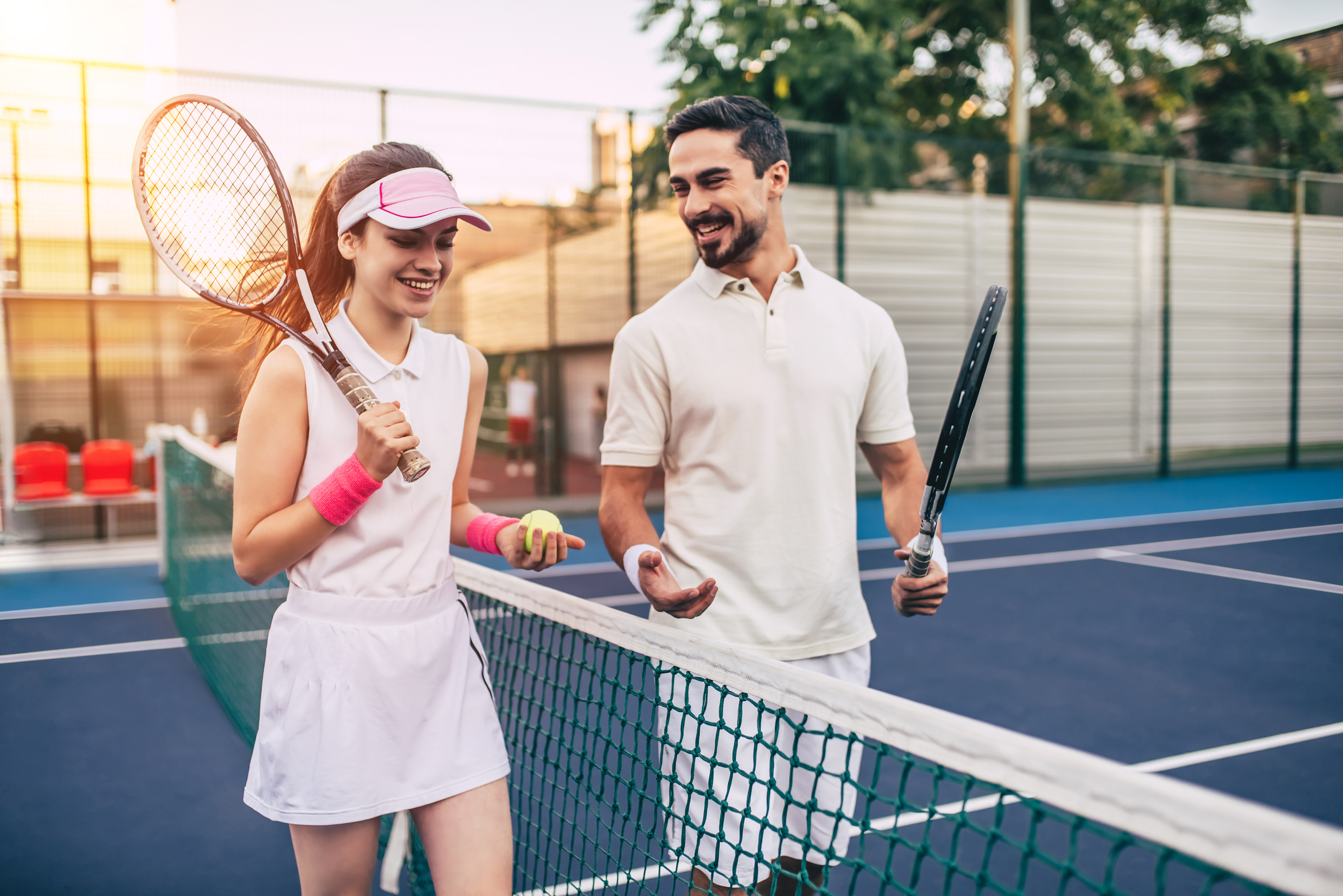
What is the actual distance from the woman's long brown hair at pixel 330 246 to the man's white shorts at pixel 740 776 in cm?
90

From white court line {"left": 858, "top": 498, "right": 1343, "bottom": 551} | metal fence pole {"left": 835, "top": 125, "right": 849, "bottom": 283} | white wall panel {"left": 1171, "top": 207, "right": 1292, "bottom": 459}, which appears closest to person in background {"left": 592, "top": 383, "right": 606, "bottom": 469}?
metal fence pole {"left": 835, "top": 125, "right": 849, "bottom": 283}

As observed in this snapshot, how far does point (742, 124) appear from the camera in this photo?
6.72 ft

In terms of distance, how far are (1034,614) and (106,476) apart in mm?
7441

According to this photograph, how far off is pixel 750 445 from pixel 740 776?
2.15ft

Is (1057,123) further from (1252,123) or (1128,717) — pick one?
(1128,717)

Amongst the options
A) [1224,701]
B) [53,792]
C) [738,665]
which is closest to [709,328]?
[738,665]

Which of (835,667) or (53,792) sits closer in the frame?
(835,667)

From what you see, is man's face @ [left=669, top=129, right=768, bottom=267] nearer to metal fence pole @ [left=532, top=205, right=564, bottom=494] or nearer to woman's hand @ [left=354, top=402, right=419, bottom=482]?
woman's hand @ [left=354, top=402, right=419, bottom=482]

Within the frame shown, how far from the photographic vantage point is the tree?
39.2ft

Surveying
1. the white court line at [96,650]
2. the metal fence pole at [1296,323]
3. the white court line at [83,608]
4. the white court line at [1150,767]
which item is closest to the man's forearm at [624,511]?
the white court line at [1150,767]

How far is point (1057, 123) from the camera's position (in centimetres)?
1670

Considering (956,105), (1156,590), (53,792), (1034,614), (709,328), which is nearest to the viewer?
(709,328)

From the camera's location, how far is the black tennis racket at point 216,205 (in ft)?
6.32

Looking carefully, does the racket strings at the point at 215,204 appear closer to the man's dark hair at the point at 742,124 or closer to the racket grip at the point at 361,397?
the racket grip at the point at 361,397
